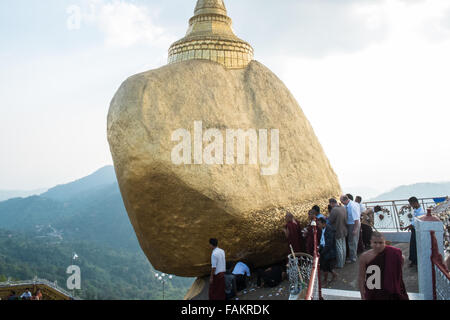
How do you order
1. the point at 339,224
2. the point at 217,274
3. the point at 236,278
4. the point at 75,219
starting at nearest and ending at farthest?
the point at 217,274 < the point at 339,224 < the point at 236,278 < the point at 75,219

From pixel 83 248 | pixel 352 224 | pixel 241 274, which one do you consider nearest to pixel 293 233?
pixel 352 224

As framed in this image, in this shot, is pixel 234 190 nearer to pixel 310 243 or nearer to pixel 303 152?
pixel 310 243

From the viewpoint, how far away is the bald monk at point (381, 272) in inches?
143

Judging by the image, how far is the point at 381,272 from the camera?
3.66m

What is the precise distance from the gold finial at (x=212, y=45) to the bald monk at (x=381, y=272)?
663 centimetres

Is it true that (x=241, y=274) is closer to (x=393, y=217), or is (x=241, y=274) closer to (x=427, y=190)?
(x=393, y=217)

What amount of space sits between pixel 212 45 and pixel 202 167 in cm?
384

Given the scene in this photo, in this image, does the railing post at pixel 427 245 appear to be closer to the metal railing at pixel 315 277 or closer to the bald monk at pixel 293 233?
the metal railing at pixel 315 277

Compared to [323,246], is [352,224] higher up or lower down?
higher up

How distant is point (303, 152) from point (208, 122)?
9.72 feet

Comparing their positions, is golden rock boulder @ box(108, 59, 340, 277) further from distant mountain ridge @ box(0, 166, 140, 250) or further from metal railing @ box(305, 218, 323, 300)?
distant mountain ridge @ box(0, 166, 140, 250)

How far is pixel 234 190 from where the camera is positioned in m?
7.25
